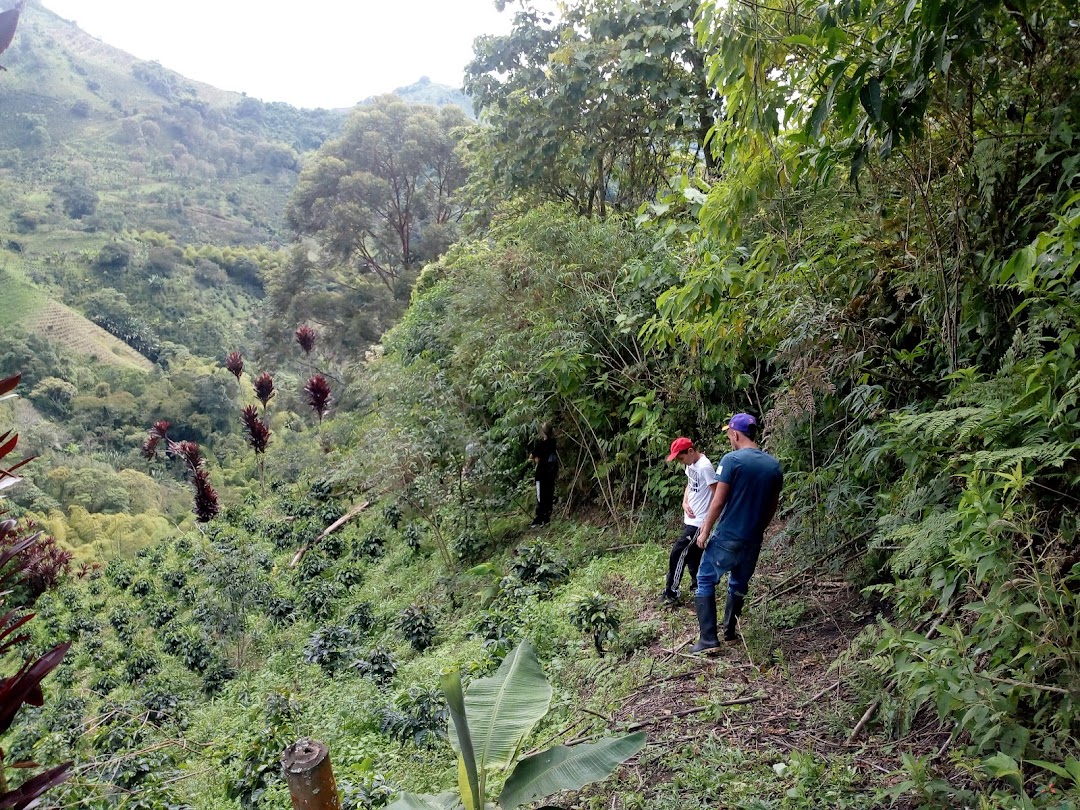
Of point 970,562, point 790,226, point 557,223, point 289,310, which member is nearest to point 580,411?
point 557,223

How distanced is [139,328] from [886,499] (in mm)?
43768

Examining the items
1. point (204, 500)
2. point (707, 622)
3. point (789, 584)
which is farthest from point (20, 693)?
point (204, 500)

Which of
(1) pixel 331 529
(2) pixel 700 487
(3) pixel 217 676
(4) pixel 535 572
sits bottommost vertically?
(3) pixel 217 676

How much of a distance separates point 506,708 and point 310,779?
0.89 m

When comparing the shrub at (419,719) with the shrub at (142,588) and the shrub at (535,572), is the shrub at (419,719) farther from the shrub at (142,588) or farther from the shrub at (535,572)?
the shrub at (142,588)

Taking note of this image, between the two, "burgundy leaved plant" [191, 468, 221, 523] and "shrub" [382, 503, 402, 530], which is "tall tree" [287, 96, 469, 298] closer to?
"burgundy leaved plant" [191, 468, 221, 523]

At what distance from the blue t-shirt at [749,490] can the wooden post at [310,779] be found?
2.65 m

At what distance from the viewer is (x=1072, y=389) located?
221cm

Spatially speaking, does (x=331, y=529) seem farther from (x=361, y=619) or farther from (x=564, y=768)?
(x=564, y=768)

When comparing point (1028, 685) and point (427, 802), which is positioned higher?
point (1028, 685)

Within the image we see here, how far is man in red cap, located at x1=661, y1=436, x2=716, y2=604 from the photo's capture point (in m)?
4.44

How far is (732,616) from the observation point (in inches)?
154

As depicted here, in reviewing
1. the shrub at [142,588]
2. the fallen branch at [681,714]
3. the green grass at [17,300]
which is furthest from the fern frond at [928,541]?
the green grass at [17,300]

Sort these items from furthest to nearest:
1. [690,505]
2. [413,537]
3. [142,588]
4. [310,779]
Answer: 1. [142,588]
2. [413,537]
3. [690,505]
4. [310,779]
